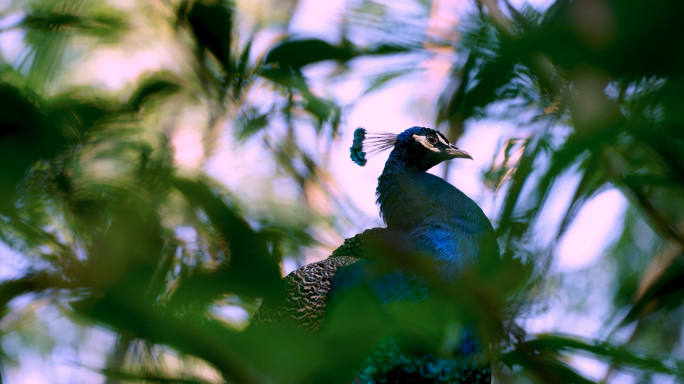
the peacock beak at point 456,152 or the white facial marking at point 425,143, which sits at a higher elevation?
the peacock beak at point 456,152

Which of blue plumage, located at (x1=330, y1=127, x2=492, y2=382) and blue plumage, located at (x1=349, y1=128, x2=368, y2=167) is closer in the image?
blue plumage, located at (x1=330, y1=127, x2=492, y2=382)

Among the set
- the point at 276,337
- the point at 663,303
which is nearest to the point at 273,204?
the point at 276,337

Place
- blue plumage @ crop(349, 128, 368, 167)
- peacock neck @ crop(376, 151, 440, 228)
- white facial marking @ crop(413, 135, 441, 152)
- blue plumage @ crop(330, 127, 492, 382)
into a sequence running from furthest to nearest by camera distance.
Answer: blue plumage @ crop(349, 128, 368, 167), white facial marking @ crop(413, 135, 441, 152), peacock neck @ crop(376, 151, 440, 228), blue plumage @ crop(330, 127, 492, 382)

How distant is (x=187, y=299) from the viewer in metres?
0.58

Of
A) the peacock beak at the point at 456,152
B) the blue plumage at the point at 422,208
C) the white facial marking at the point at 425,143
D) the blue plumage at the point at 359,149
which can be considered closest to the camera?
the peacock beak at the point at 456,152

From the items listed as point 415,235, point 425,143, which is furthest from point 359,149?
point 415,235

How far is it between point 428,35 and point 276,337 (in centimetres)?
34

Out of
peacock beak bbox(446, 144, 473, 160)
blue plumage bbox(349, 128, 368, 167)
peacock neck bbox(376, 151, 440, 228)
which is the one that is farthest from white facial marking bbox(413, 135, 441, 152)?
peacock beak bbox(446, 144, 473, 160)

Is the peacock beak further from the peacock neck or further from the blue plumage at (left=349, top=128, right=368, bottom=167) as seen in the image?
the blue plumage at (left=349, top=128, right=368, bottom=167)

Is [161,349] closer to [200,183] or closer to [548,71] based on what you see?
[200,183]

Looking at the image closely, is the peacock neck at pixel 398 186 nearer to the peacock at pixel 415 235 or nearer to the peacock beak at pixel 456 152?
the peacock at pixel 415 235

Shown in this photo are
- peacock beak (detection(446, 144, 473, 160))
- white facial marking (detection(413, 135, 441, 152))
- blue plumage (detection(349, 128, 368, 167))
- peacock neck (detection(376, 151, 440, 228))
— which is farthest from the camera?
blue plumage (detection(349, 128, 368, 167))

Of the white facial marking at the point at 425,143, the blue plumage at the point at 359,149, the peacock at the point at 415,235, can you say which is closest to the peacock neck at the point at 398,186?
the peacock at the point at 415,235

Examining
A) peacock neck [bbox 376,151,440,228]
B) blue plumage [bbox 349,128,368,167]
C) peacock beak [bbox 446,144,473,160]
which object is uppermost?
peacock beak [bbox 446,144,473,160]
